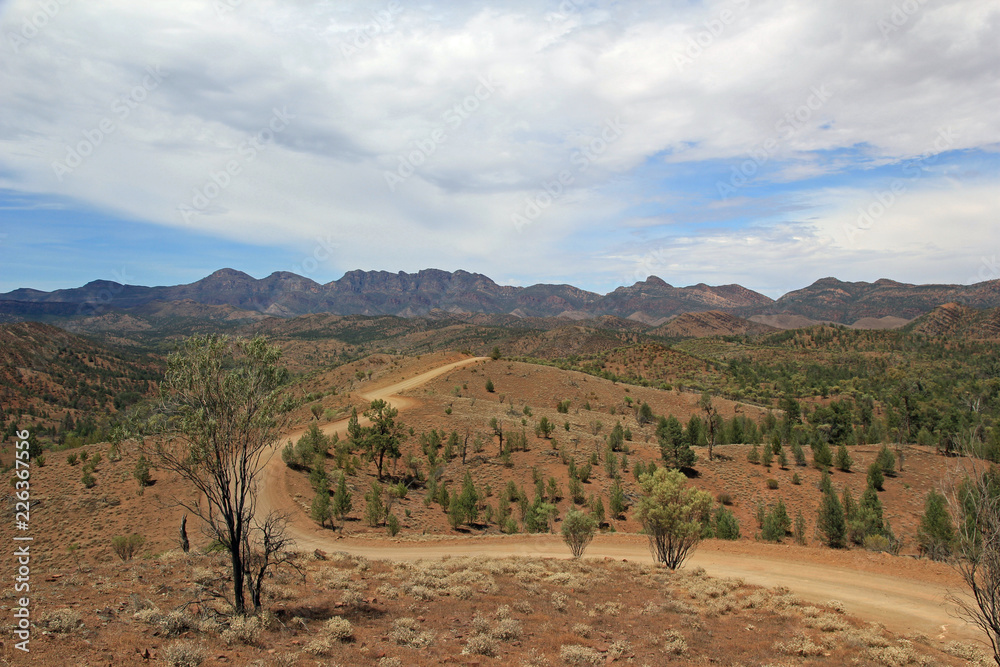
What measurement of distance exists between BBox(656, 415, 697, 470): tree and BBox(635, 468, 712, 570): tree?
1780cm

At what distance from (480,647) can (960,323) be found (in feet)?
802

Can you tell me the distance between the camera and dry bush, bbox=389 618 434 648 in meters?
10.2

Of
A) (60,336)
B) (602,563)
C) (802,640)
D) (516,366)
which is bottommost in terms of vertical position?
(602,563)

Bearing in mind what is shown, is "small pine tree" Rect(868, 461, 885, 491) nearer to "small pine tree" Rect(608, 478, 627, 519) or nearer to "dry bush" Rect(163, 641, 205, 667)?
"small pine tree" Rect(608, 478, 627, 519)

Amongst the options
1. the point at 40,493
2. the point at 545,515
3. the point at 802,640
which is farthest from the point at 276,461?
the point at 802,640

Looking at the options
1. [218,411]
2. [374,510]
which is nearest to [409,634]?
[218,411]

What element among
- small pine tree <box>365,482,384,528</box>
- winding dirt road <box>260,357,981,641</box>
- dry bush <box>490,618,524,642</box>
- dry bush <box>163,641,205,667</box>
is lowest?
winding dirt road <box>260,357,981,641</box>

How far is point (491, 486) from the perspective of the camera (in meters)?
32.0

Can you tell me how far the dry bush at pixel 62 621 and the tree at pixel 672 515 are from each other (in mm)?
16722

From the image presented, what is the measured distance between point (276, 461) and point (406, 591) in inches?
791

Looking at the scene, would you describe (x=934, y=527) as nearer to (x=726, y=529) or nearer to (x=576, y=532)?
(x=726, y=529)

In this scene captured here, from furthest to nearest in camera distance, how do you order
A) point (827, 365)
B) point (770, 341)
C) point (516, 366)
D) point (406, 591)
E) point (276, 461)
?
1. point (770, 341)
2. point (827, 365)
3. point (516, 366)
4. point (276, 461)
5. point (406, 591)

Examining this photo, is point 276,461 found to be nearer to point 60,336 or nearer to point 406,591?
point 406,591

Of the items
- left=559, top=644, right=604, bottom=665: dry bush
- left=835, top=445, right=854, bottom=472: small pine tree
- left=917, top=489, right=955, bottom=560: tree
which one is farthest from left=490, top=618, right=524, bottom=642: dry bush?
left=835, top=445, right=854, bottom=472: small pine tree
